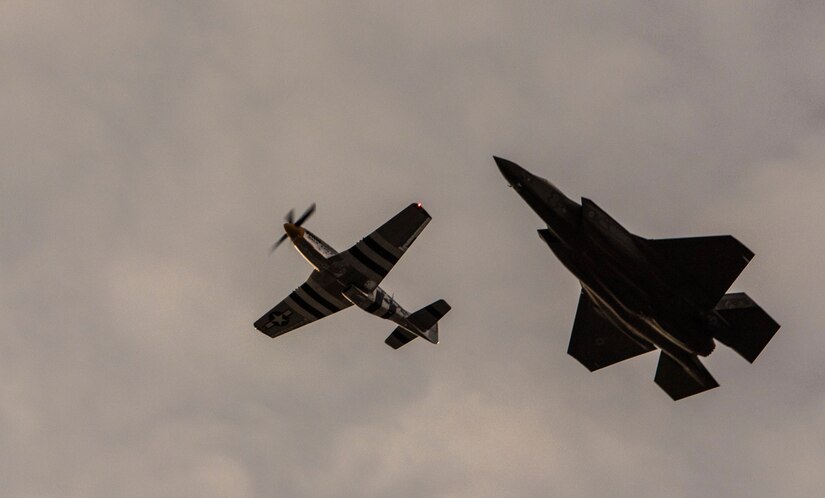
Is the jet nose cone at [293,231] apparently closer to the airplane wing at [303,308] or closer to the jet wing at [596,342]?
the airplane wing at [303,308]

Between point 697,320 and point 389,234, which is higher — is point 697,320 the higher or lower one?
the lower one

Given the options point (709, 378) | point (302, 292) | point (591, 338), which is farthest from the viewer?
point (302, 292)

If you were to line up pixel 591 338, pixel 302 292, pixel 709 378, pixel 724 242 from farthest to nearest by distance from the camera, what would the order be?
pixel 302 292 → pixel 591 338 → pixel 709 378 → pixel 724 242

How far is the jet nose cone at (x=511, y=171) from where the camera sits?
63.1 meters

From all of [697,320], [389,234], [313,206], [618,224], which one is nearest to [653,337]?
[697,320]

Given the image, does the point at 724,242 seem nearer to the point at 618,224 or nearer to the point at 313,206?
the point at 618,224

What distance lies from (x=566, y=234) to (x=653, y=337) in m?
8.41

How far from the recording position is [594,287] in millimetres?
64188

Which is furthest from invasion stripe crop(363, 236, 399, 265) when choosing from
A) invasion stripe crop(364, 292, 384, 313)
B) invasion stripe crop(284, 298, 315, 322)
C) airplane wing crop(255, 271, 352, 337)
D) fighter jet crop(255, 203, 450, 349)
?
invasion stripe crop(284, 298, 315, 322)

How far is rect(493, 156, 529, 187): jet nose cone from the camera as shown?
63.1 m

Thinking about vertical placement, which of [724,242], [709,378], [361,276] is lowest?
[709,378]

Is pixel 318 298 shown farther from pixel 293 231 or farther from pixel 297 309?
pixel 293 231

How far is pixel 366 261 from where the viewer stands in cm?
7500

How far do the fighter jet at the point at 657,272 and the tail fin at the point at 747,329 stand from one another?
0.06m
